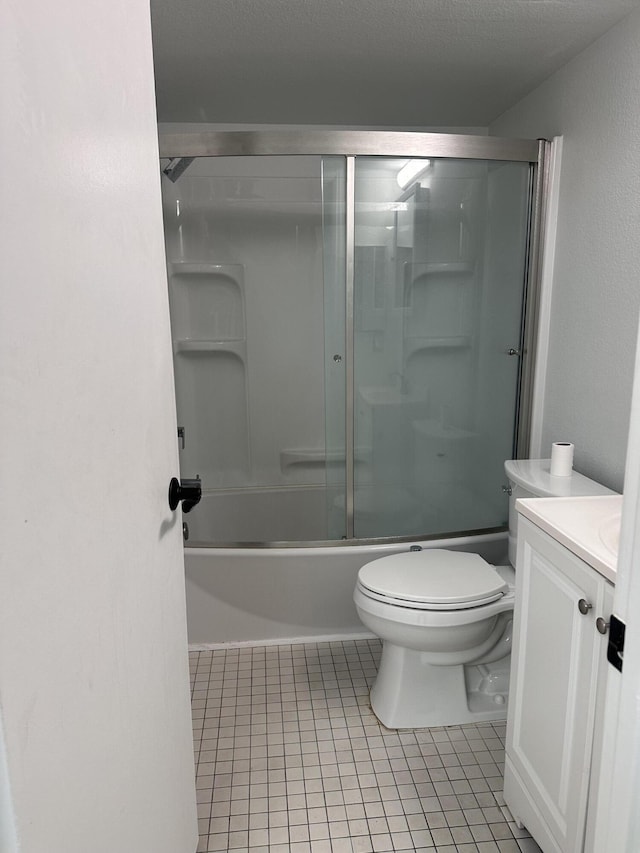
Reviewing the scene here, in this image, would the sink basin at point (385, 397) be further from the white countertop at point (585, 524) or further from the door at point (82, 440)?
the door at point (82, 440)

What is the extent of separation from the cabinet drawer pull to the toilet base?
840mm

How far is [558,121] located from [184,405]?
190cm

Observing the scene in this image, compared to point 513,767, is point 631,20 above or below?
above

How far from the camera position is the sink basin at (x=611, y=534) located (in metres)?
1.15

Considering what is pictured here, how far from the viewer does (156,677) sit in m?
1.01

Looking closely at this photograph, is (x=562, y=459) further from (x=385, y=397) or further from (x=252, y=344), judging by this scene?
(x=252, y=344)

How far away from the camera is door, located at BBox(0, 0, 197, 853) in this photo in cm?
53

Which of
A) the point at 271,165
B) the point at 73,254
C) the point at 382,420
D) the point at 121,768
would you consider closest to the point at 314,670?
the point at 382,420

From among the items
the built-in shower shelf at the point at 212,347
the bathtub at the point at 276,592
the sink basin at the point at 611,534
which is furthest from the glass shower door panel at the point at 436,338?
the sink basin at the point at 611,534

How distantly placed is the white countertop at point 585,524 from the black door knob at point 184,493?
0.75 meters

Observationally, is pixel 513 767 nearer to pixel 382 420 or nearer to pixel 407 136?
pixel 382 420

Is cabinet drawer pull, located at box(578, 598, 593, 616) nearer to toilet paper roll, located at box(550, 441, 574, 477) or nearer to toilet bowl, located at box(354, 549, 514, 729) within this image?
toilet bowl, located at box(354, 549, 514, 729)

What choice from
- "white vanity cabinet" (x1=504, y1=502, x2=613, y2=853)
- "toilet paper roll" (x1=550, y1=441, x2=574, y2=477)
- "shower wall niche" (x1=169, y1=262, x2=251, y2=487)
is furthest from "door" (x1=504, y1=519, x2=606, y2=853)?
"shower wall niche" (x1=169, y1=262, x2=251, y2=487)

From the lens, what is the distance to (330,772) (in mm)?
1690
